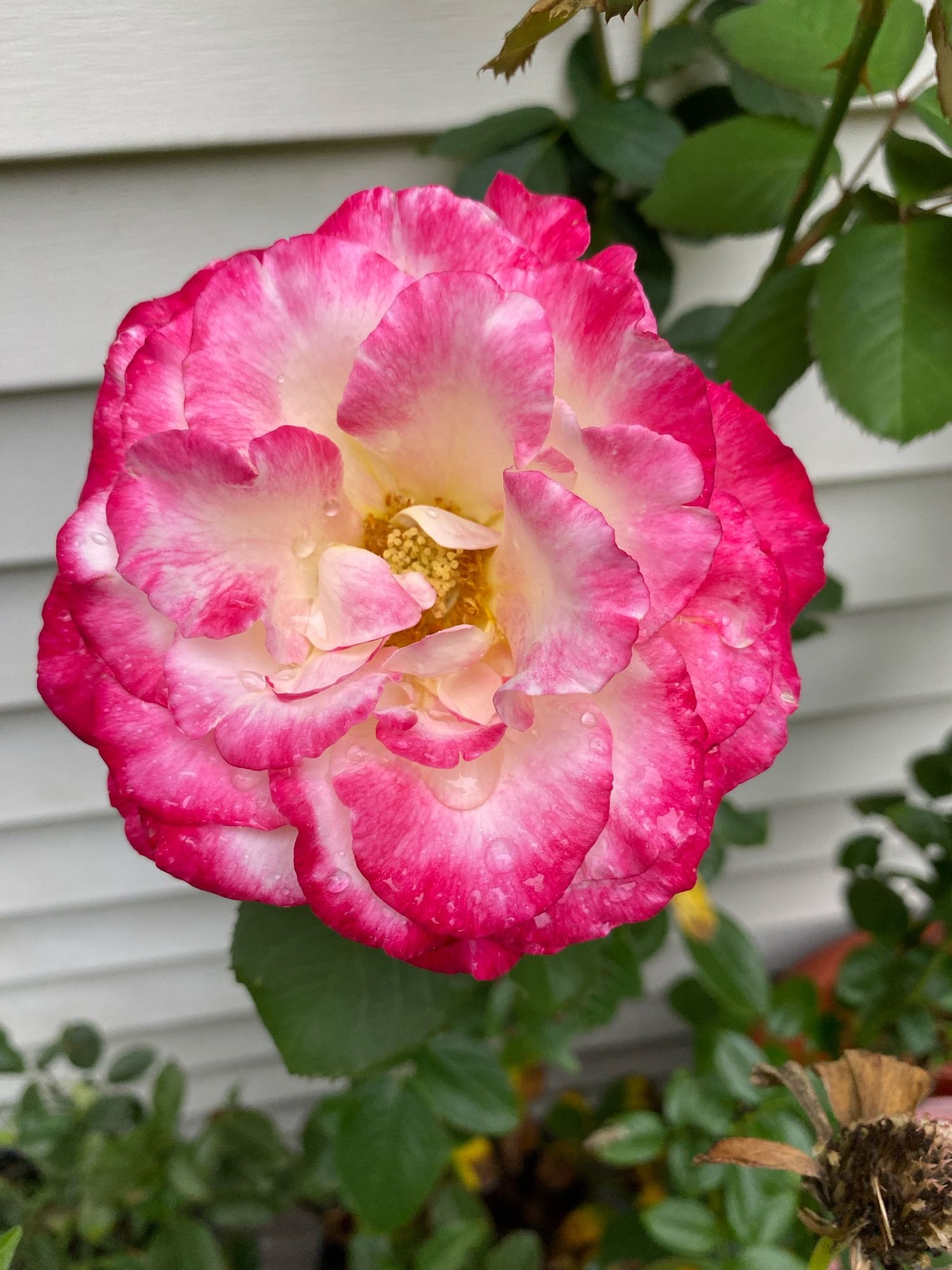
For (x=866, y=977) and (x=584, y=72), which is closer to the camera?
(x=584, y=72)

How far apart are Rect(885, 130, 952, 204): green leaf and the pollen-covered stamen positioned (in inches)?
13.0

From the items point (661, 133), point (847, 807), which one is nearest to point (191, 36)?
point (661, 133)

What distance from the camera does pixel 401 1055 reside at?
494 millimetres

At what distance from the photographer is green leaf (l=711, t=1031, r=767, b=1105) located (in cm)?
71

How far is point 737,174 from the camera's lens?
54 centimetres

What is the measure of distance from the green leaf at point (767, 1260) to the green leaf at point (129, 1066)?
1.86 ft

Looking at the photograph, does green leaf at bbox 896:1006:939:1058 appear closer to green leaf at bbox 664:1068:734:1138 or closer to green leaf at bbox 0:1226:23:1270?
green leaf at bbox 664:1068:734:1138

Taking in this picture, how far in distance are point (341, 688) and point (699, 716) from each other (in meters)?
0.15

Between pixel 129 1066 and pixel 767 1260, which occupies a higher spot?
pixel 767 1260

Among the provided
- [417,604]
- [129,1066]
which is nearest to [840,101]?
[417,604]

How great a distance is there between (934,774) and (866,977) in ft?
0.82

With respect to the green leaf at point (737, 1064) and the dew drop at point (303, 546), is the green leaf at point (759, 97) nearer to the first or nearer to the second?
the dew drop at point (303, 546)

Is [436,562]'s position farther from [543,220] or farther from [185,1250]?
[185,1250]

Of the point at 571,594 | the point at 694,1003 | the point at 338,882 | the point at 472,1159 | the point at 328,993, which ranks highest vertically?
the point at 571,594
